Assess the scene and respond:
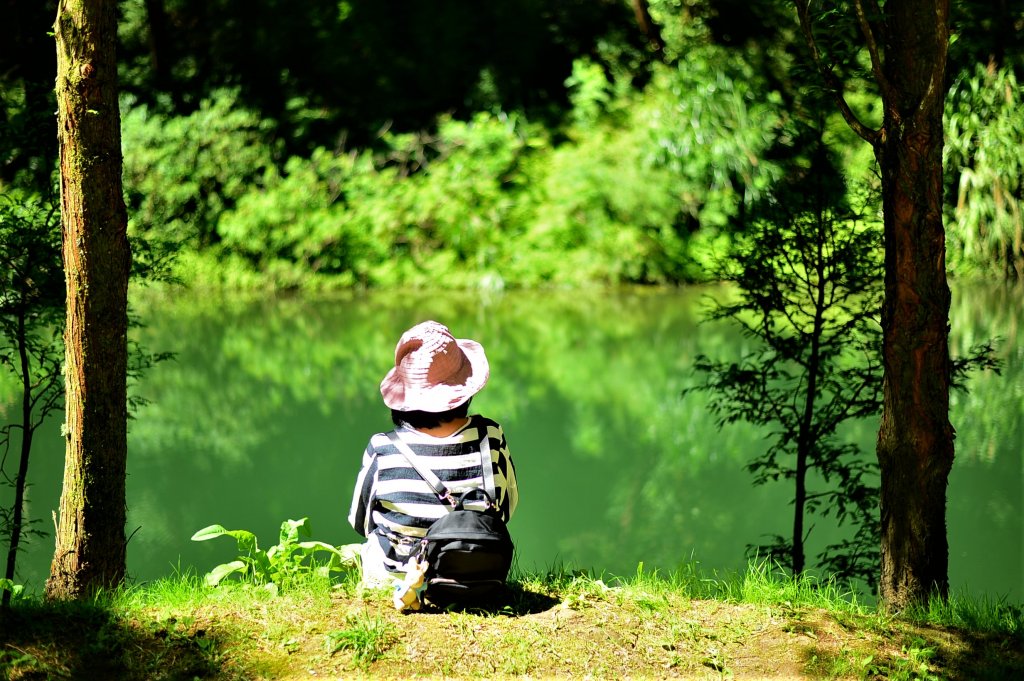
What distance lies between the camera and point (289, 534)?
350 centimetres

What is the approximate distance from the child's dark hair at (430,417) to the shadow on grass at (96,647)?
812mm

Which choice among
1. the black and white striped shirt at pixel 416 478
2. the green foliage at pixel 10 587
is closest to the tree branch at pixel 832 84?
the black and white striped shirt at pixel 416 478

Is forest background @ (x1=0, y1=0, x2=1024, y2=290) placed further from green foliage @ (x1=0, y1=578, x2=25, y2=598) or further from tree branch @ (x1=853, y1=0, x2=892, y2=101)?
green foliage @ (x1=0, y1=578, x2=25, y2=598)

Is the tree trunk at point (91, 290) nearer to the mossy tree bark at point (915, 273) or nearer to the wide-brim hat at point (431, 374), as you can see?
the wide-brim hat at point (431, 374)

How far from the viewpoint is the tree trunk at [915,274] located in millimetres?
3297

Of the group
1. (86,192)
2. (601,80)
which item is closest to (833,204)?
(86,192)

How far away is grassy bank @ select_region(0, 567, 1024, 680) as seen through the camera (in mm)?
2729

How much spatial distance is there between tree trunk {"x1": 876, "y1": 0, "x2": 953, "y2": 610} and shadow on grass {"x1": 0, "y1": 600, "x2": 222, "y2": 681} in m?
2.15

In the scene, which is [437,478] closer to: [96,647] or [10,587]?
[96,647]

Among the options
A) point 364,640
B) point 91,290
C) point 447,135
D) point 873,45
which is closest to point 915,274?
point 873,45

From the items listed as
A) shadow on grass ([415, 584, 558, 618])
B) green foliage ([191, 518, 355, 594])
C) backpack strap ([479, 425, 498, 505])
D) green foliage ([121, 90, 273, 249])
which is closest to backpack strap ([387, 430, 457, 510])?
backpack strap ([479, 425, 498, 505])

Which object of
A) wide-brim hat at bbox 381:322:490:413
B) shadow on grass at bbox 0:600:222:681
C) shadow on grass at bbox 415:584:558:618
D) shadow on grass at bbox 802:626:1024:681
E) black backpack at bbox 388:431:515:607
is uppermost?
wide-brim hat at bbox 381:322:490:413

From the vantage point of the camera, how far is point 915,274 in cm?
330

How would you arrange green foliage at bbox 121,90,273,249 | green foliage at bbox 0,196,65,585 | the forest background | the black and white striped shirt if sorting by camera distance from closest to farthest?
the black and white striped shirt, green foliage at bbox 0,196,65,585, the forest background, green foliage at bbox 121,90,273,249
